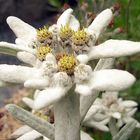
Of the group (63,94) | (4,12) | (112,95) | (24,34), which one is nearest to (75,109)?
(63,94)

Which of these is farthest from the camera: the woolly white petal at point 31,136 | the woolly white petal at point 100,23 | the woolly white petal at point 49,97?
the woolly white petal at point 31,136

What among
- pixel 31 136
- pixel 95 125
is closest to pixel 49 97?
pixel 31 136

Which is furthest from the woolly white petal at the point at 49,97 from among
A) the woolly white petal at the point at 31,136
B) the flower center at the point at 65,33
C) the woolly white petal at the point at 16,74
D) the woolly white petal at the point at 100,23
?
the woolly white petal at the point at 31,136

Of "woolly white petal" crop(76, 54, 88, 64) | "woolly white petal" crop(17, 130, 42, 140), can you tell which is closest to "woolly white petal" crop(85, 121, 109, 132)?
"woolly white petal" crop(17, 130, 42, 140)

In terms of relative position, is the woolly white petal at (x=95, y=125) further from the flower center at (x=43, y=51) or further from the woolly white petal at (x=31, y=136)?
the flower center at (x=43, y=51)

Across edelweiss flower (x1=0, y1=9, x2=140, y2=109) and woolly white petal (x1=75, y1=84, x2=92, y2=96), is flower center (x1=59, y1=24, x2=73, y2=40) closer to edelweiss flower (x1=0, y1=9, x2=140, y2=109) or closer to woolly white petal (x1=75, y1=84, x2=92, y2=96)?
edelweiss flower (x1=0, y1=9, x2=140, y2=109)

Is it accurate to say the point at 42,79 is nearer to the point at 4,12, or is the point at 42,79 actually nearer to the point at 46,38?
the point at 46,38
